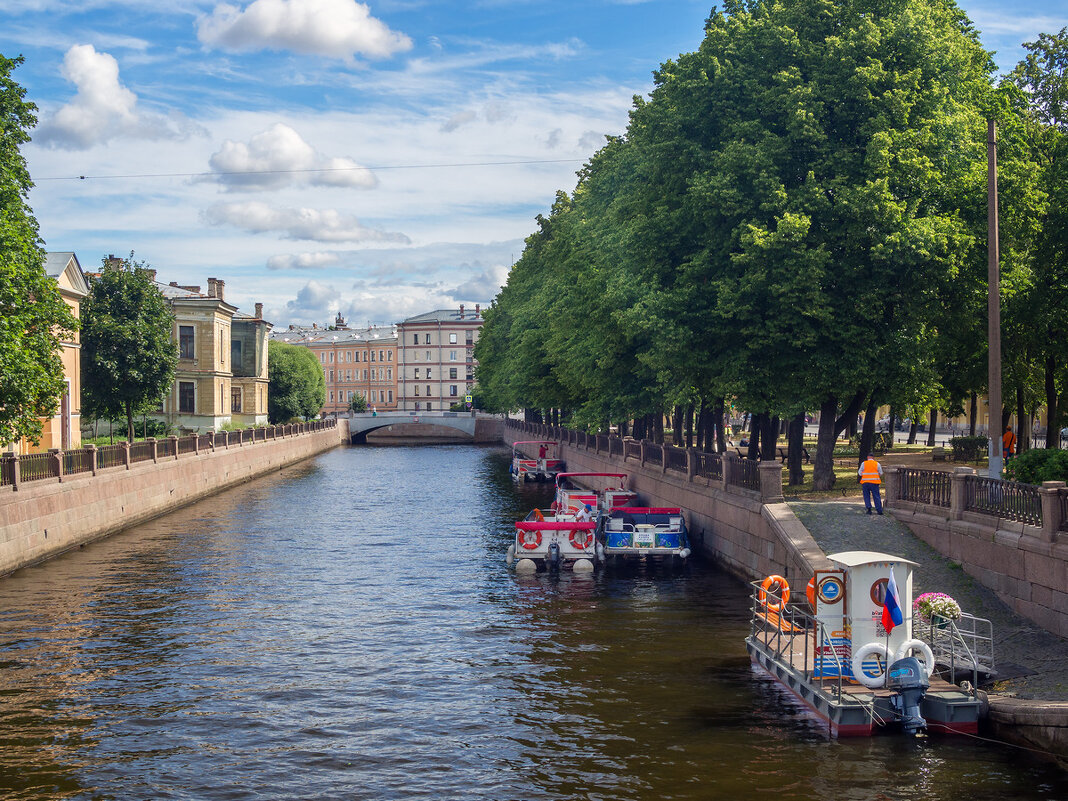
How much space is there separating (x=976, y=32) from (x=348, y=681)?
102 feet

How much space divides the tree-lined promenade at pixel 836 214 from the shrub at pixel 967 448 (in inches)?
258

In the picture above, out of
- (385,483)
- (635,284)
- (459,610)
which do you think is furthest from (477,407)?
(459,610)

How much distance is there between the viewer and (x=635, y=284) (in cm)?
3719

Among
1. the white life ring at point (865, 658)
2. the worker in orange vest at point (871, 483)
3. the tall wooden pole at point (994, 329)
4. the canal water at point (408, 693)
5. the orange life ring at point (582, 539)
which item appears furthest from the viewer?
the orange life ring at point (582, 539)

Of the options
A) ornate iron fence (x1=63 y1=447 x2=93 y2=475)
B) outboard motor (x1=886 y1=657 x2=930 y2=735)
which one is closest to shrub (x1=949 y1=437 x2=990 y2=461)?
outboard motor (x1=886 y1=657 x2=930 y2=735)

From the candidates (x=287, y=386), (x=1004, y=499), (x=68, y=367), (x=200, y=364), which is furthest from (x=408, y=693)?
(x=287, y=386)

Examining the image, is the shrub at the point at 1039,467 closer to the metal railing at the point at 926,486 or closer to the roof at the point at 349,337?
the metal railing at the point at 926,486

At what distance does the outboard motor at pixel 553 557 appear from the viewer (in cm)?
3155

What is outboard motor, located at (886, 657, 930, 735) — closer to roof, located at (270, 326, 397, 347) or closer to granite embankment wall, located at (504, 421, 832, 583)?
granite embankment wall, located at (504, 421, 832, 583)

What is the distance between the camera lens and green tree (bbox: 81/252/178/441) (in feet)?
185

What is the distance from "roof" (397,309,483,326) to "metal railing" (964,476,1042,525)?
154 meters

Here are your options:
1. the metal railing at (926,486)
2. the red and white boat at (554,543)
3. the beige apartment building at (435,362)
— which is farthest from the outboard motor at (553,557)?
the beige apartment building at (435,362)

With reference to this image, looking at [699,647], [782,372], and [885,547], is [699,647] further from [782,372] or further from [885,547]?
[782,372]

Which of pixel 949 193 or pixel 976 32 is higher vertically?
pixel 976 32
